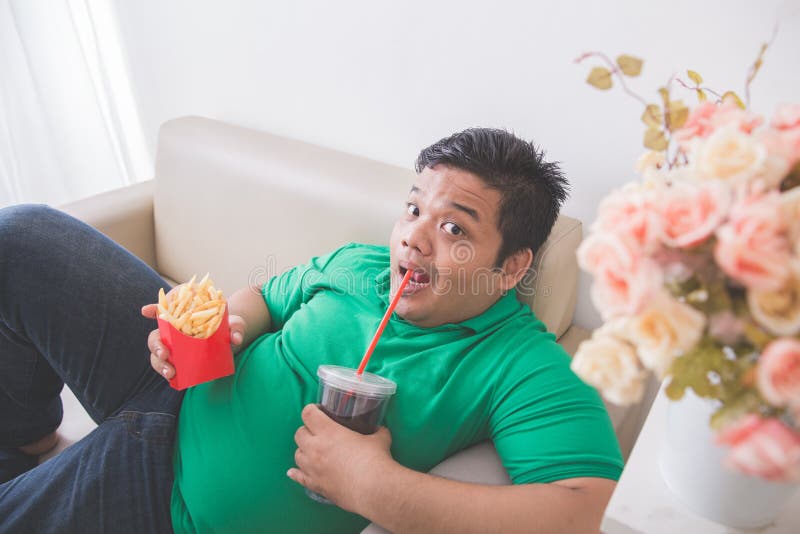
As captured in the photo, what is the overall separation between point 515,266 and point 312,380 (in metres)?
0.44

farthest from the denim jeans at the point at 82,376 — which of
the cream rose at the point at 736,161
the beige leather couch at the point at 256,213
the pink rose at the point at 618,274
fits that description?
the cream rose at the point at 736,161

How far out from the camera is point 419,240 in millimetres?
1084

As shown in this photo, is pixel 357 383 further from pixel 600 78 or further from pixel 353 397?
pixel 600 78

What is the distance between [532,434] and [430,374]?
0.69 feet

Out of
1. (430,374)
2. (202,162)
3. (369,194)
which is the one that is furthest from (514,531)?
(202,162)

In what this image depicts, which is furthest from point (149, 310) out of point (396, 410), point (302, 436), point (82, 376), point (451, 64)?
point (451, 64)

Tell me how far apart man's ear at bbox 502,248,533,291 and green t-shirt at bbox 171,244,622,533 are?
1.2 inches

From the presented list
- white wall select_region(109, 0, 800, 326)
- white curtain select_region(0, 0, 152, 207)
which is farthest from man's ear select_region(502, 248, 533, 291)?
white curtain select_region(0, 0, 152, 207)

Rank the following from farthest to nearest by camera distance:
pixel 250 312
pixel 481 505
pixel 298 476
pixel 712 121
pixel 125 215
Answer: pixel 125 215
pixel 250 312
pixel 298 476
pixel 481 505
pixel 712 121

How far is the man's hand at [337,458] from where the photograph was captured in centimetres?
90

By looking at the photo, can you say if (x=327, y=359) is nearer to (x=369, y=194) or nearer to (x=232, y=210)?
(x=369, y=194)

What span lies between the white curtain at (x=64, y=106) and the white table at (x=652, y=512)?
2.14 m

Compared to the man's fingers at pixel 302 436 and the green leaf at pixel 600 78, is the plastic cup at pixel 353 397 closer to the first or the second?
the man's fingers at pixel 302 436

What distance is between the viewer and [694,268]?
51 cm
